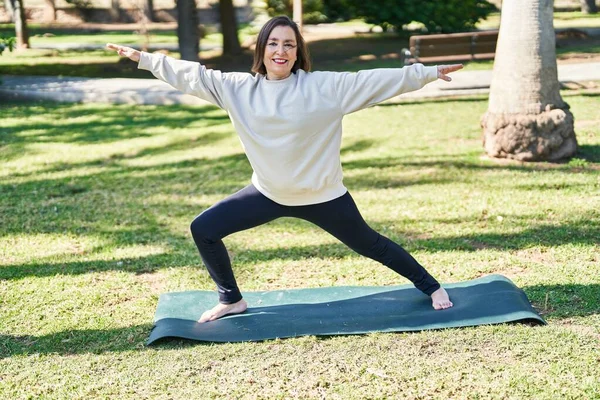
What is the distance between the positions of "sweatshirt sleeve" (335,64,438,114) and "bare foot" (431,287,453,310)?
1.41 meters

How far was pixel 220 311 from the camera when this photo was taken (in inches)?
206

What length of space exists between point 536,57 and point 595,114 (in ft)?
10.7

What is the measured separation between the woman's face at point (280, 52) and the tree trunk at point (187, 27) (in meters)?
12.9

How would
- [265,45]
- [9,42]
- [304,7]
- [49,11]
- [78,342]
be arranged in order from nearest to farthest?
[265,45]
[78,342]
[9,42]
[304,7]
[49,11]

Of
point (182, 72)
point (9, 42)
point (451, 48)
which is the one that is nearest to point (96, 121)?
point (9, 42)

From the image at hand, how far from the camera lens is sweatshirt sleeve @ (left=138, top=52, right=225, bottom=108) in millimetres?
4723

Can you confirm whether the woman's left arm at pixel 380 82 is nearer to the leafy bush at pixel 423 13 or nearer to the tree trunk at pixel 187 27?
the tree trunk at pixel 187 27

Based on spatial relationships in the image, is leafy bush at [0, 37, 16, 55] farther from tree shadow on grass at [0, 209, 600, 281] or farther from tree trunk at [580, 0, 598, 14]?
tree trunk at [580, 0, 598, 14]

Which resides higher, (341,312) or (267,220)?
(267,220)

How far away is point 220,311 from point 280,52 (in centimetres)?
174

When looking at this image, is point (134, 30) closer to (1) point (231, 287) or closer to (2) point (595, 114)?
(2) point (595, 114)

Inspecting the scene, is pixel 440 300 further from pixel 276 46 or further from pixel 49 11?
pixel 49 11

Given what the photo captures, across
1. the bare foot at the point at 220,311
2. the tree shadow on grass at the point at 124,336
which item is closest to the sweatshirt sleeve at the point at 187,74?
the bare foot at the point at 220,311

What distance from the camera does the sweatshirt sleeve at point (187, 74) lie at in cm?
472
